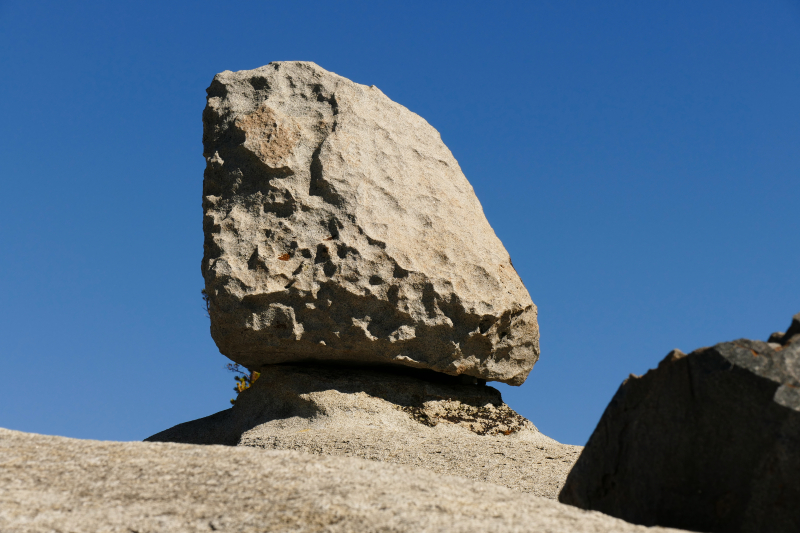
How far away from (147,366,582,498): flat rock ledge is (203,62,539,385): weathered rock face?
9.3 inches

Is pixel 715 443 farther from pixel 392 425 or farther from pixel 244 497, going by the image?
pixel 392 425

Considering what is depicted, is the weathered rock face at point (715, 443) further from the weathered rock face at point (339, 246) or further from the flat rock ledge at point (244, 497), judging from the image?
the weathered rock face at point (339, 246)

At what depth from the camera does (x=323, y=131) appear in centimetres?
687

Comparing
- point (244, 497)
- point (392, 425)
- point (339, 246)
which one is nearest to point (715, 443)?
point (244, 497)

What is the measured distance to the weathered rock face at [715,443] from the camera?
10.2 feet

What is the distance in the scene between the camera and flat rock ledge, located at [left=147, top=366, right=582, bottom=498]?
575cm

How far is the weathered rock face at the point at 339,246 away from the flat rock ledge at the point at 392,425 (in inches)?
9.3

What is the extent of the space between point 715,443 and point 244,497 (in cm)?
203

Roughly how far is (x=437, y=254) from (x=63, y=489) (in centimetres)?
388

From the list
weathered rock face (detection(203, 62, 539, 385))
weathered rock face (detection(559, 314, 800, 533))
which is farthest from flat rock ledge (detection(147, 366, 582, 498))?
weathered rock face (detection(559, 314, 800, 533))

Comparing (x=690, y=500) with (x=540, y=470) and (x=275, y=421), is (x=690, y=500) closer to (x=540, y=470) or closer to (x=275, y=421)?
(x=540, y=470)

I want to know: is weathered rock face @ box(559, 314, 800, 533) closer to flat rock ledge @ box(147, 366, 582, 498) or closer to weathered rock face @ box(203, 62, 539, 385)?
flat rock ledge @ box(147, 366, 582, 498)

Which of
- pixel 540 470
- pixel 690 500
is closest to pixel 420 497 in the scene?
pixel 690 500

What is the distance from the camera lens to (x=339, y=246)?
6.36 meters
